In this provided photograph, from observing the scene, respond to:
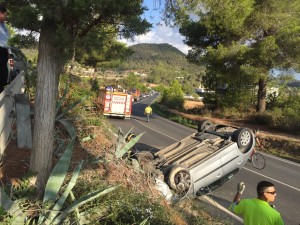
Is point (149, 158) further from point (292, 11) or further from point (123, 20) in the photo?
point (292, 11)

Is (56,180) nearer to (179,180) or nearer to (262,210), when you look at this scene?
(262,210)

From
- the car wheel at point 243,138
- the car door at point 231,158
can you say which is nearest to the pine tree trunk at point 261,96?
the car wheel at point 243,138

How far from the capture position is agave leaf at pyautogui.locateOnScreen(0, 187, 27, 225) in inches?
137

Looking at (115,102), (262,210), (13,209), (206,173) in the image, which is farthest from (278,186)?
(115,102)

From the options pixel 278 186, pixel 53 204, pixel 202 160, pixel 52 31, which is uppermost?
pixel 52 31

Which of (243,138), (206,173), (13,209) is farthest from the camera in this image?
(243,138)

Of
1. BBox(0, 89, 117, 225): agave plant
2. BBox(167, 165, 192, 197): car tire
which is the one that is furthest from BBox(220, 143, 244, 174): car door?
BBox(0, 89, 117, 225): agave plant

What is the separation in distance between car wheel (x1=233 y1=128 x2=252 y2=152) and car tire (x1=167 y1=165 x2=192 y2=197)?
1887 mm

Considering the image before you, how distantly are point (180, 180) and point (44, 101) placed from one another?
152 inches

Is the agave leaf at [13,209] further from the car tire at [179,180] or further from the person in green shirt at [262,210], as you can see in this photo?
the car tire at [179,180]

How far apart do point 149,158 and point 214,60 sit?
22.8 m

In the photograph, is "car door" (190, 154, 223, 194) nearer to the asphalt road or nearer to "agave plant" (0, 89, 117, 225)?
the asphalt road

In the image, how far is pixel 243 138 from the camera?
28.2 feet

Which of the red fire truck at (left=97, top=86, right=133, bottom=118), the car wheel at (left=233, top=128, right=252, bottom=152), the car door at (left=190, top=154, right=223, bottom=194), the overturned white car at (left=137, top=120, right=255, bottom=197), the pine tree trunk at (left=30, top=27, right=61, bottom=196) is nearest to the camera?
the pine tree trunk at (left=30, top=27, right=61, bottom=196)
